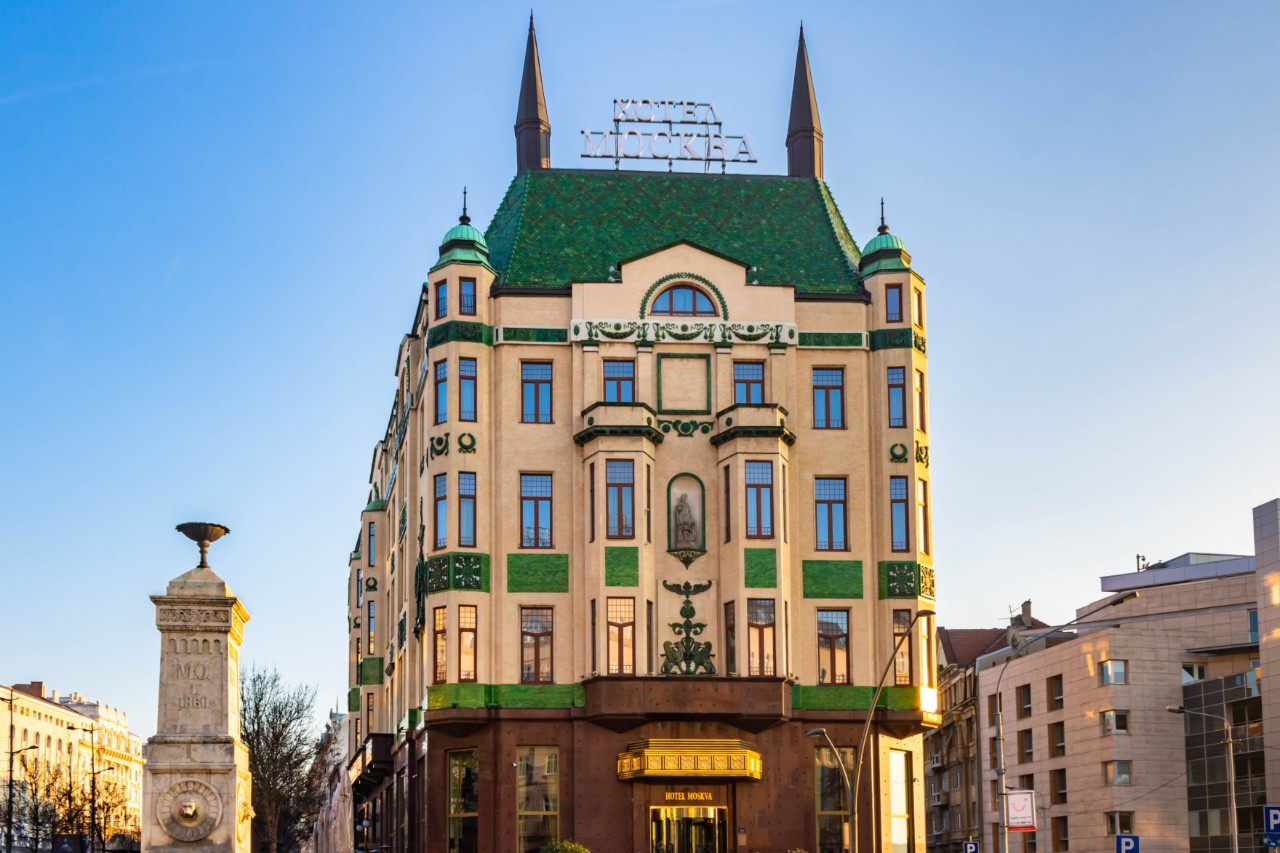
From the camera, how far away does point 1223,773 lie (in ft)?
287

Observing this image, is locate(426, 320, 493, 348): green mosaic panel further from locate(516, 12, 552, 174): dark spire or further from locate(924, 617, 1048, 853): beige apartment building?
locate(924, 617, 1048, 853): beige apartment building

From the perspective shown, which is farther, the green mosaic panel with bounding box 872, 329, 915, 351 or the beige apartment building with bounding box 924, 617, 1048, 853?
the beige apartment building with bounding box 924, 617, 1048, 853

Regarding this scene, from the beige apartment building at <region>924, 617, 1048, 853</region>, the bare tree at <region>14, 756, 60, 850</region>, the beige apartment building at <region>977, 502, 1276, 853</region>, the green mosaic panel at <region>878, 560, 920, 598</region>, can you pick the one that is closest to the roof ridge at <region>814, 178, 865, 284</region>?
the green mosaic panel at <region>878, 560, 920, 598</region>

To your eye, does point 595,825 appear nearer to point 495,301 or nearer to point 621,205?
point 495,301

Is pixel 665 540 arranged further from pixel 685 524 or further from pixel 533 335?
pixel 533 335

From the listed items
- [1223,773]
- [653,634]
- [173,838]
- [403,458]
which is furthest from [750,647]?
[1223,773]

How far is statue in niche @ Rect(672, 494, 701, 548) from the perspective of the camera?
6241cm

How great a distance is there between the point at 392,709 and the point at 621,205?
81.8ft

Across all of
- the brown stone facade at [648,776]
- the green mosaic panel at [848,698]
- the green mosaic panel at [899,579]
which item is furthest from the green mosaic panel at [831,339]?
the brown stone facade at [648,776]

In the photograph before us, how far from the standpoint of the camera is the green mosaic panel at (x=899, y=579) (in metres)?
62.8

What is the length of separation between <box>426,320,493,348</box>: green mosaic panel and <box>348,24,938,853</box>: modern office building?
0.29ft

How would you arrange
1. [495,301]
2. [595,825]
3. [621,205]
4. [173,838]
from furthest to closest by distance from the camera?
[621,205]
[495,301]
[595,825]
[173,838]

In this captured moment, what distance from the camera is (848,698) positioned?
62.0 metres

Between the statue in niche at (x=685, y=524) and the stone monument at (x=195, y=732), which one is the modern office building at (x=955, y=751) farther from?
the stone monument at (x=195, y=732)
